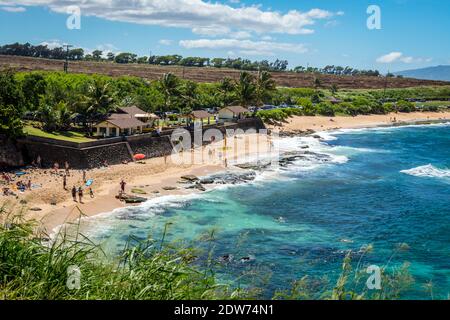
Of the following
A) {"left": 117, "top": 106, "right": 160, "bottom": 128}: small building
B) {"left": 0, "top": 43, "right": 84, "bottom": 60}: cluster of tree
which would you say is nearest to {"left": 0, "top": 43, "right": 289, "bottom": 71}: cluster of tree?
{"left": 0, "top": 43, "right": 84, "bottom": 60}: cluster of tree

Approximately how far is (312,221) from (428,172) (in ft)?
77.9

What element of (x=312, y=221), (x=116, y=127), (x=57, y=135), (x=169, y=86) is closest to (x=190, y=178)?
(x=116, y=127)

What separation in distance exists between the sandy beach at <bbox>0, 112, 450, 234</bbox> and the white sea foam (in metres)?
15.7

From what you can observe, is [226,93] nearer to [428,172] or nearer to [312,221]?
[428,172]

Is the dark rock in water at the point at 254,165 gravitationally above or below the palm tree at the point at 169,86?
below

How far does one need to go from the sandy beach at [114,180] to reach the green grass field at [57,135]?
500 centimetres

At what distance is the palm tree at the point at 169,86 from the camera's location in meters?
59.8

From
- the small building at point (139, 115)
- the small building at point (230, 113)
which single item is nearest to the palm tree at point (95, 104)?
the small building at point (139, 115)

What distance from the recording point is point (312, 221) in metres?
32.8

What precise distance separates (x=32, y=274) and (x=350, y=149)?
57345 millimetres

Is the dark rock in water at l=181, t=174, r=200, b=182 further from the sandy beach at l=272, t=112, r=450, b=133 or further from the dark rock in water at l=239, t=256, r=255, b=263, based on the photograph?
the sandy beach at l=272, t=112, r=450, b=133

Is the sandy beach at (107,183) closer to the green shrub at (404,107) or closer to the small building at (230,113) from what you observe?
the small building at (230,113)
